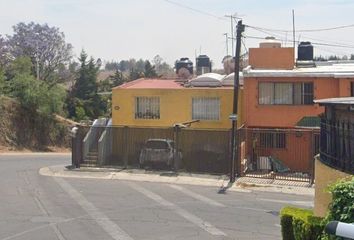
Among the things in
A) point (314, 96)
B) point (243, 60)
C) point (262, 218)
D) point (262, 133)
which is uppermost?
point (243, 60)

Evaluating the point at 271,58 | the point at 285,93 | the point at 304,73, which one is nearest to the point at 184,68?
the point at 271,58

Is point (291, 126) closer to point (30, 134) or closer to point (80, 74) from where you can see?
point (30, 134)

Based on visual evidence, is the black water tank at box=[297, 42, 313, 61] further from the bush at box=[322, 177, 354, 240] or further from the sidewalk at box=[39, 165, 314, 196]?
the bush at box=[322, 177, 354, 240]

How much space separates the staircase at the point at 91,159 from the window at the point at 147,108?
509 cm

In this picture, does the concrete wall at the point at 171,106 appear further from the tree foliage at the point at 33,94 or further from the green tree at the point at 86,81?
the green tree at the point at 86,81

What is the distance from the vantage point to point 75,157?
30.7 meters

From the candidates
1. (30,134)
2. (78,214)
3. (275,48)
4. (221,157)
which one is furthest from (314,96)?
(30,134)

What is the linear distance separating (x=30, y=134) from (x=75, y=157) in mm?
19919

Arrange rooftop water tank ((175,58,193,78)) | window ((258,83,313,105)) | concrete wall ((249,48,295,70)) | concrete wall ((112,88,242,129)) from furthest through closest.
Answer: rooftop water tank ((175,58,193,78))
concrete wall ((249,48,295,70))
concrete wall ((112,88,242,129))
window ((258,83,313,105))

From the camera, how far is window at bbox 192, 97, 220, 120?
3425 centimetres

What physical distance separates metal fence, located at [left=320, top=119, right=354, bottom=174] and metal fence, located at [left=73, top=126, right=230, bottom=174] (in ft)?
49.3

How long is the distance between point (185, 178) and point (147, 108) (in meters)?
8.77

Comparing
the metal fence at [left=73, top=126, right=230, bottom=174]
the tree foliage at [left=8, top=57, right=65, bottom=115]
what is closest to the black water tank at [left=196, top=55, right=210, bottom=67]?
the tree foliage at [left=8, top=57, right=65, bottom=115]

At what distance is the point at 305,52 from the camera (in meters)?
40.8
